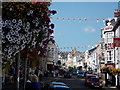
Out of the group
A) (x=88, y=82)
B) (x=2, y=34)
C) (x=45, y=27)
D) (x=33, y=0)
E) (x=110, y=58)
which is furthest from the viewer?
(x=110, y=58)

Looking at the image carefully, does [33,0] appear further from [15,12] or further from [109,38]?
[109,38]

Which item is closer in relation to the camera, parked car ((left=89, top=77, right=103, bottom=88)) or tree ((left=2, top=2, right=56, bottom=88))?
tree ((left=2, top=2, right=56, bottom=88))

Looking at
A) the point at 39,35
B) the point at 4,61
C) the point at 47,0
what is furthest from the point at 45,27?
the point at 4,61

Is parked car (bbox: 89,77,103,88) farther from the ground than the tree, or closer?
closer

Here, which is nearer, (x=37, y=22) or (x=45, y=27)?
(x=37, y=22)

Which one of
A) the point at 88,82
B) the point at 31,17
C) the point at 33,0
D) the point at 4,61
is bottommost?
the point at 88,82

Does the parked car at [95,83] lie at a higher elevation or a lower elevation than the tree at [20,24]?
lower

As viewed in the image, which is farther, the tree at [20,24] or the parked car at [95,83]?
the parked car at [95,83]

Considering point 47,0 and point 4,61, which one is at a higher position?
point 47,0

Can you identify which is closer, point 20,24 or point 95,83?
point 20,24

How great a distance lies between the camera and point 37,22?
11.4 metres

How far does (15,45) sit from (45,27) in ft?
6.28

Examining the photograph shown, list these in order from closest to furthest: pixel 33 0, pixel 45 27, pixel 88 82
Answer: pixel 33 0, pixel 45 27, pixel 88 82

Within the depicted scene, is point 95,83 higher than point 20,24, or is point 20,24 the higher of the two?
point 20,24
